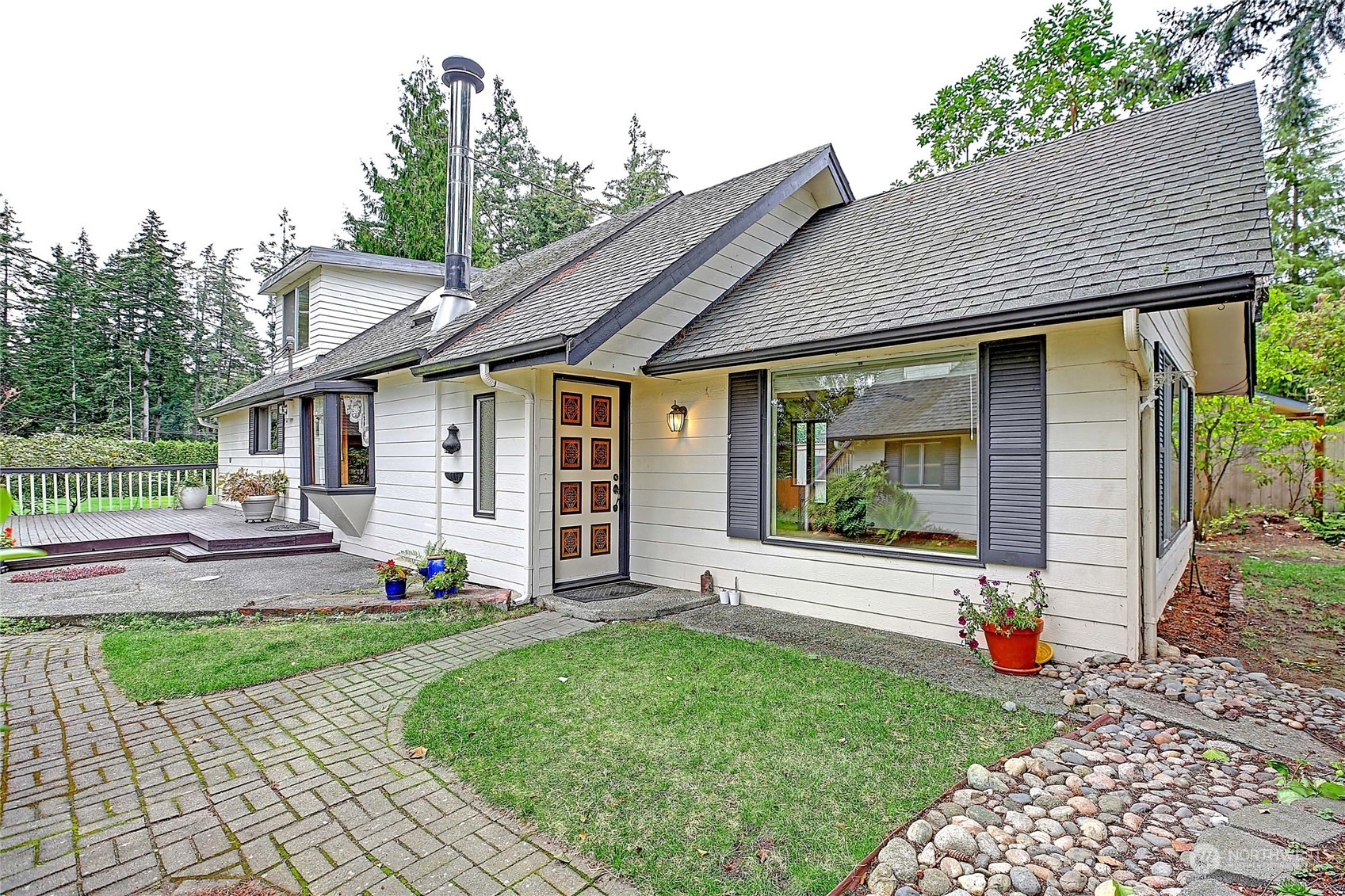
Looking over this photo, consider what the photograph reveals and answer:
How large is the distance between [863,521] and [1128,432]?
209cm

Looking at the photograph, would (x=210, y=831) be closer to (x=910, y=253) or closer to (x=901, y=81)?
(x=910, y=253)

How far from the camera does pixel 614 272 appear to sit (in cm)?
691

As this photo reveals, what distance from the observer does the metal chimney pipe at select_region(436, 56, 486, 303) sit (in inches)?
314

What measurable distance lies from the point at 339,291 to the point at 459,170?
4.92 metres

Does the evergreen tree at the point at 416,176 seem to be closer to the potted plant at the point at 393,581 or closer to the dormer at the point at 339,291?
the dormer at the point at 339,291

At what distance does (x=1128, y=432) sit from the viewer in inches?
163

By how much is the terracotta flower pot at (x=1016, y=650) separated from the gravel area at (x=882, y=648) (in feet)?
0.26

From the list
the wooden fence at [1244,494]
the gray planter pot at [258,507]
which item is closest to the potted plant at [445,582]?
the gray planter pot at [258,507]

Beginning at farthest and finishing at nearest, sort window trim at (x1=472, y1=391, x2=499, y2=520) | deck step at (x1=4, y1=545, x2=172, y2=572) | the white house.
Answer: deck step at (x1=4, y1=545, x2=172, y2=572) < window trim at (x1=472, y1=391, x2=499, y2=520) < the white house

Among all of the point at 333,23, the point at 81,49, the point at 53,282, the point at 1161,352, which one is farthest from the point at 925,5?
the point at 53,282

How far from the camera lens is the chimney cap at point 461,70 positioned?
7.88m

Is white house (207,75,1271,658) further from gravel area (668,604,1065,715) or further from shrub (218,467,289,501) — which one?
shrub (218,467,289,501)

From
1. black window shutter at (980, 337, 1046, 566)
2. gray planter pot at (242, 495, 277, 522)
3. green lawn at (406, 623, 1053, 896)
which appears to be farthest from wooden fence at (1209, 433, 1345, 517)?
gray planter pot at (242, 495, 277, 522)

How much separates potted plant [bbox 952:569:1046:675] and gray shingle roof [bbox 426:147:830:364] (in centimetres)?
387
